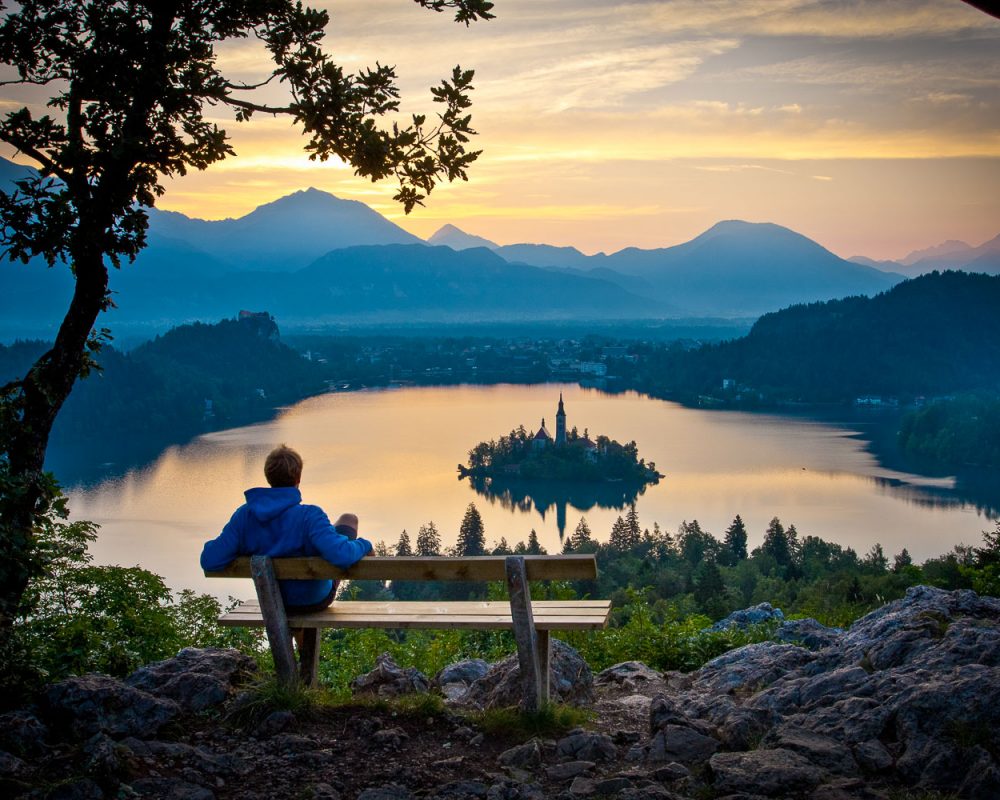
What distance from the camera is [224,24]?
436 cm

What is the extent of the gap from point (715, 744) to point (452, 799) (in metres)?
0.99

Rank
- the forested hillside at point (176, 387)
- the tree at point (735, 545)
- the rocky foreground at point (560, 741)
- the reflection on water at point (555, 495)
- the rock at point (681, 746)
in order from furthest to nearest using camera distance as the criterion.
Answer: the forested hillside at point (176, 387) < the reflection on water at point (555, 495) < the tree at point (735, 545) < the rock at point (681, 746) < the rocky foreground at point (560, 741)

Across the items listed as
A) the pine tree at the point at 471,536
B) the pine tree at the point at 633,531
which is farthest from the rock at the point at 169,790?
the pine tree at the point at 633,531

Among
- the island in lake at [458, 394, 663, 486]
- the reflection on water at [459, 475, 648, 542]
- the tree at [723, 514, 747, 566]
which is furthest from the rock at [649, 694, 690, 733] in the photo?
the island in lake at [458, 394, 663, 486]

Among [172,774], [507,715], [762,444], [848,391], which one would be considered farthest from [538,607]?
[848,391]

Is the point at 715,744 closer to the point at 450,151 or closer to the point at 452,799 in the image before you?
the point at 452,799

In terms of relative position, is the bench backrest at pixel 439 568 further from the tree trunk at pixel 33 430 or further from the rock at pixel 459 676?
the rock at pixel 459 676

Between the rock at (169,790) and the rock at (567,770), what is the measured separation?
3.58ft

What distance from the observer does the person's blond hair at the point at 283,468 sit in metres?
3.86

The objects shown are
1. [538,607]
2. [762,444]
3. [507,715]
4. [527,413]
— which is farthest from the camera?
[527,413]

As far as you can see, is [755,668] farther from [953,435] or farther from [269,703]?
[953,435]

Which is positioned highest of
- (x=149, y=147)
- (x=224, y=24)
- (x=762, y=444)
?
(x=224, y=24)

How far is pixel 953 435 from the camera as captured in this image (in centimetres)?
7231

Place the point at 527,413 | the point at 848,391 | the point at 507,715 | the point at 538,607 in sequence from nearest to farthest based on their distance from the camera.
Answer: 1. the point at 507,715
2. the point at 538,607
3. the point at 527,413
4. the point at 848,391
